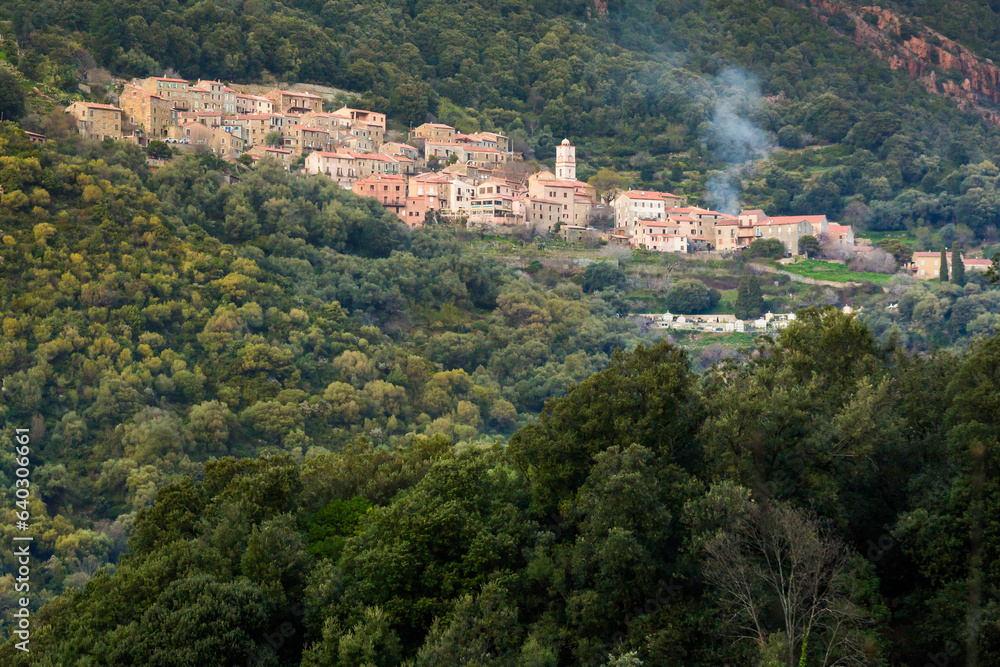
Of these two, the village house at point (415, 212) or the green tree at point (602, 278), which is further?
the village house at point (415, 212)

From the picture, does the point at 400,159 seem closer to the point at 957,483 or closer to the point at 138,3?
the point at 138,3

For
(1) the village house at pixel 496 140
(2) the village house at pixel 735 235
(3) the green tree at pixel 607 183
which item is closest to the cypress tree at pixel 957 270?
(2) the village house at pixel 735 235

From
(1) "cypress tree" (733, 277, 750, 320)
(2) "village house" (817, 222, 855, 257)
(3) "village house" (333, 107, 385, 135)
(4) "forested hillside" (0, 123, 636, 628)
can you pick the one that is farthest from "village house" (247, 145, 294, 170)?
(2) "village house" (817, 222, 855, 257)

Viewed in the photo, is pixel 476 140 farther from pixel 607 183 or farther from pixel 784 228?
pixel 784 228

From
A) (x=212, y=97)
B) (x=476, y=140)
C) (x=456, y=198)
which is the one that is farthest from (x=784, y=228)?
(x=212, y=97)

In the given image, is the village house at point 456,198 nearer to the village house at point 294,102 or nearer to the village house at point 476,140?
the village house at point 476,140

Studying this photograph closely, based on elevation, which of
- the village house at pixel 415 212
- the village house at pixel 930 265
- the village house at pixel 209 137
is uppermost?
the village house at pixel 209 137

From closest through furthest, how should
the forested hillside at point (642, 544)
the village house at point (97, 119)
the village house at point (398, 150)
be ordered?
the forested hillside at point (642, 544), the village house at point (97, 119), the village house at point (398, 150)
